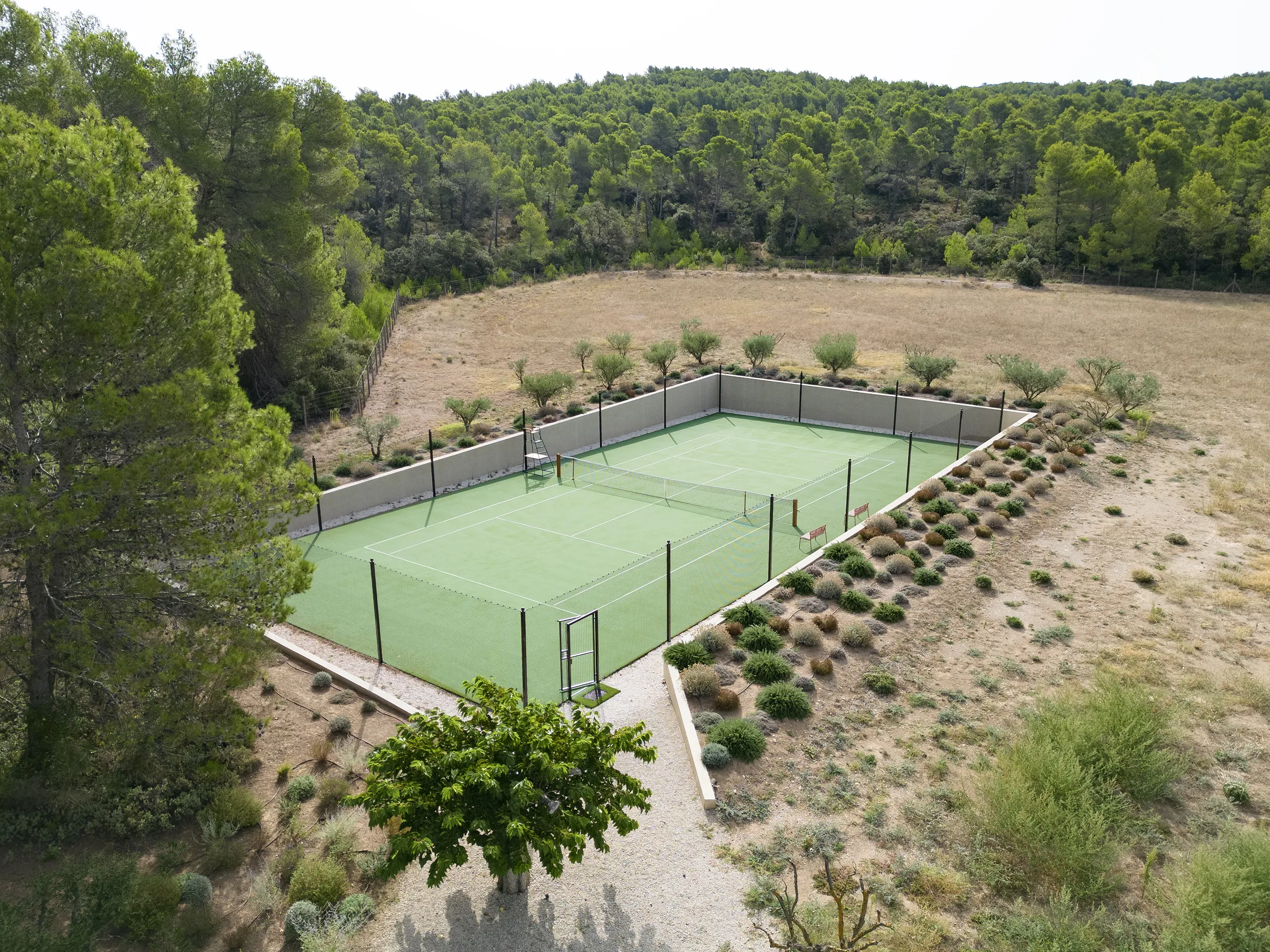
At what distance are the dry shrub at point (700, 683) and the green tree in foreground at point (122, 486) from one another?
6.19m

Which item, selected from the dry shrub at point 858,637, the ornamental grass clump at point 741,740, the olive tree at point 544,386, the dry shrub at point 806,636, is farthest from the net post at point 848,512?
the olive tree at point 544,386

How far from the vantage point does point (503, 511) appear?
26281 millimetres

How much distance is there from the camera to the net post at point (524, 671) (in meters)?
14.3

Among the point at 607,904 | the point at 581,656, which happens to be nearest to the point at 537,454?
the point at 581,656

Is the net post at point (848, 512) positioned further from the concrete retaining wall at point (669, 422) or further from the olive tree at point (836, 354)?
the olive tree at point (836, 354)

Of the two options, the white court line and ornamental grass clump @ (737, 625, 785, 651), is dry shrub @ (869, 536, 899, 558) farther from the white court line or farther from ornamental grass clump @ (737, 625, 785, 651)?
the white court line

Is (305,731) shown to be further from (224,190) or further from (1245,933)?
(224,190)

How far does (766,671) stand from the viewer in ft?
52.0

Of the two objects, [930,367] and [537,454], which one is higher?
[930,367]

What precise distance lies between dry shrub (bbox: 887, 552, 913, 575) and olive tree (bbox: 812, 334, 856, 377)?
18763 millimetres

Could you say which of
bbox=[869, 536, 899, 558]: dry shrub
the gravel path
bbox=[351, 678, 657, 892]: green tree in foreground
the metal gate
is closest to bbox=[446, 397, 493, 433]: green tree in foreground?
bbox=[869, 536, 899, 558]: dry shrub

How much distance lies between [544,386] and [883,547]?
15.9 m

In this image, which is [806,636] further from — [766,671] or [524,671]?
[524,671]

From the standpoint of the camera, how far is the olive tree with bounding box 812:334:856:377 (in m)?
38.0
